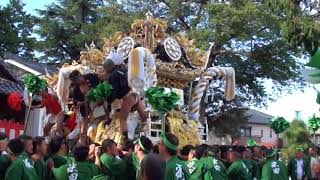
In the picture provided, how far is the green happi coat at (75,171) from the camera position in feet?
19.8

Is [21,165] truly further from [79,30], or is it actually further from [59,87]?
[79,30]

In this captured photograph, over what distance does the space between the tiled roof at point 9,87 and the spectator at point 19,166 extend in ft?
30.3

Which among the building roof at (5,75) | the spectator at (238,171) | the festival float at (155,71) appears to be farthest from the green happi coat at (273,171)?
the building roof at (5,75)

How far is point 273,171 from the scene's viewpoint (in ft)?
29.2

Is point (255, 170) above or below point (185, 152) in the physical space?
below

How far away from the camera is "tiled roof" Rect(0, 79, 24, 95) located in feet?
50.1

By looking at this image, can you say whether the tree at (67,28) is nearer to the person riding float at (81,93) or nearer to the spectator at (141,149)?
the person riding float at (81,93)

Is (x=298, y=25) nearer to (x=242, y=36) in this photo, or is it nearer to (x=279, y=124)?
(x=279, y=124)

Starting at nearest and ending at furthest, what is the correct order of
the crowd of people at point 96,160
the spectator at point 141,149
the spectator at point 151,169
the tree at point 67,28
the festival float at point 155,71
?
1. the spectator at point 151,169
2. the crowd of people at point 96,160
3. the spectator at point 141,149
4. the festival float at point 155,71
5. the tree at point 67,28

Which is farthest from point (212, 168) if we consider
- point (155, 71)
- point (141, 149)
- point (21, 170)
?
point (155, 71)

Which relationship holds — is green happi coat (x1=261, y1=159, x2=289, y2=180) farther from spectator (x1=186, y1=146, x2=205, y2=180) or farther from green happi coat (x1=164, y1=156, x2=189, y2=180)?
green happi coat (x1=164, y1=156, x2=189, y2=180)

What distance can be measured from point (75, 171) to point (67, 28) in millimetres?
25090

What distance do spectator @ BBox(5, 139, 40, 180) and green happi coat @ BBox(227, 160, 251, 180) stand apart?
3186 millimetres

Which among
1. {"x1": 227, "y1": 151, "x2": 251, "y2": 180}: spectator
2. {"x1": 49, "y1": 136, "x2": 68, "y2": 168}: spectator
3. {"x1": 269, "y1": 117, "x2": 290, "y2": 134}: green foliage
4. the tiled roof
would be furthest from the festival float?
{"x1": 49, "y1": 136, "x2": 68, "y2": 168}: spectator
